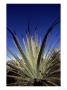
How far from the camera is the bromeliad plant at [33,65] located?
2.62 m

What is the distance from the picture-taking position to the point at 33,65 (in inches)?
104

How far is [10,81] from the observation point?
2.62 m

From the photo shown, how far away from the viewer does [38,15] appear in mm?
2637

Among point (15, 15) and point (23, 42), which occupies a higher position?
point (15, 15)

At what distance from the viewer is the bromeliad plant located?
2621mm

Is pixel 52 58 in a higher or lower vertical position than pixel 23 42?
lower
